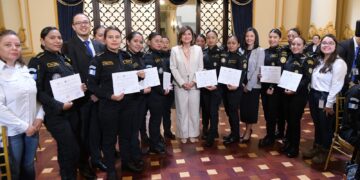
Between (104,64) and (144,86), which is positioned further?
(144,86)

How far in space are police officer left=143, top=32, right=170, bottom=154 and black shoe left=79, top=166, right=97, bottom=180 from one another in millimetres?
828

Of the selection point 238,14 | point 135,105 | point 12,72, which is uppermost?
point 238,14

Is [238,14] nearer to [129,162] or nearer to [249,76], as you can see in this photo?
[249,76]

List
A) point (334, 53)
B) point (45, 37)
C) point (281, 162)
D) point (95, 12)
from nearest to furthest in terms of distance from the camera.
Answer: point (45, 37)
point (334, 53)
point (281, 162)
point (95, 12)

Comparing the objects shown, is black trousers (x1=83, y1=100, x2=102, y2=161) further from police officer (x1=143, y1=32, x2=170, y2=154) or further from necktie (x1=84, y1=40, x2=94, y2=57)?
police officer (x1=143, y1=32, x2=170, y2=154)

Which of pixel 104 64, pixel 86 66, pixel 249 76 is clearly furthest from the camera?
pixel 249 76

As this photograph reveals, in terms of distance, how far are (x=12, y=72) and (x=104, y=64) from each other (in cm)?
72

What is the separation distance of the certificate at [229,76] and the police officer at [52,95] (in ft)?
5.77

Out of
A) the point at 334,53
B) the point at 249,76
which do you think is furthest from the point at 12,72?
the point at 334,53

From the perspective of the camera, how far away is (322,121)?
2922 millimetres

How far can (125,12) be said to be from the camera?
20.6ft

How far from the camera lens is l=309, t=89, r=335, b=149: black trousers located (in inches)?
114

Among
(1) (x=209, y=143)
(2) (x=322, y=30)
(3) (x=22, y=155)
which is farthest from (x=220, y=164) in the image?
(2) (x=322, y=30)

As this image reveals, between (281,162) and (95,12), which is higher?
(95,12)
